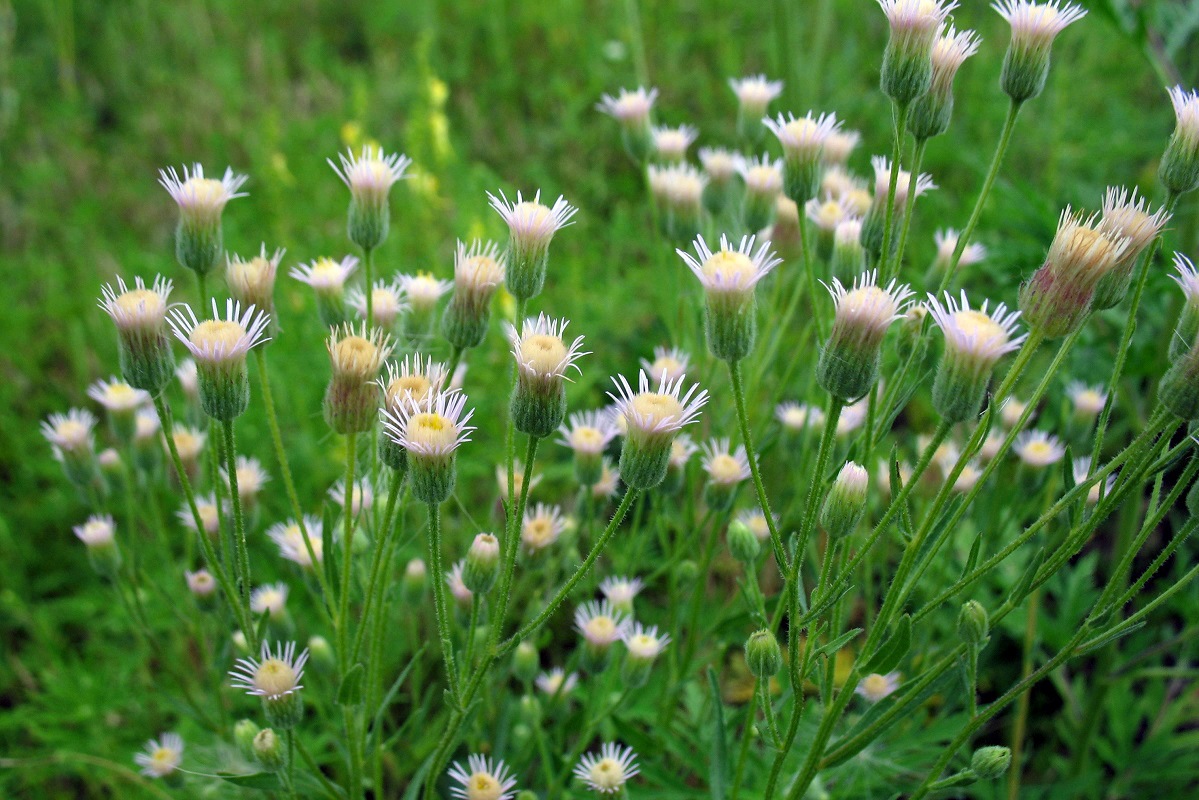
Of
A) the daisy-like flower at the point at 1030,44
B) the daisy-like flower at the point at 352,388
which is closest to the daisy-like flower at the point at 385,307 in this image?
the daisy-like flower at the point at 352,388

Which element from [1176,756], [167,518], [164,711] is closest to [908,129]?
[1176,756]

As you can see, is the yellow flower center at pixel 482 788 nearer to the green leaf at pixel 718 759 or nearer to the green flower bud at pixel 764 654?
the green leaf at pixel 718 759

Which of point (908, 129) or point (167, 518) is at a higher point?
point (167, 518)

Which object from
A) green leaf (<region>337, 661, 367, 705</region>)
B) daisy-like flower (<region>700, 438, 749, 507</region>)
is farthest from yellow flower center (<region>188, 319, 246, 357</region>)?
daisy-like flower (<region>700, 438, 749, 507</region>)

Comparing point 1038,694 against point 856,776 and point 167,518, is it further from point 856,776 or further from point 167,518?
point 167,518

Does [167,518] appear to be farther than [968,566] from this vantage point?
Yes
